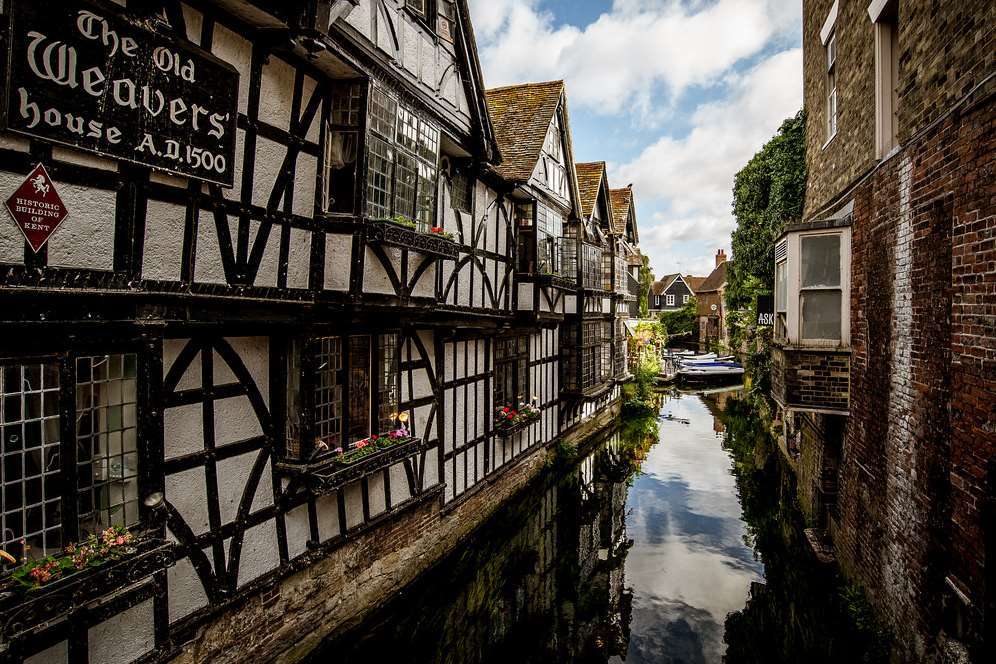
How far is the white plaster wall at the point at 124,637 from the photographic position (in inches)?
172

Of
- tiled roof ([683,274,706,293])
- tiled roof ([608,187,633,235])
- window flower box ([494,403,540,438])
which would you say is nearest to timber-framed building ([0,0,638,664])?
window flower box ([494,403,540,438])

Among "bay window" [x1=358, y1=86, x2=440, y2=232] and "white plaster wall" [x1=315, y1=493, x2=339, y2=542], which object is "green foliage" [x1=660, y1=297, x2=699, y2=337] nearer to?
"bay window" [x1=358, y1=86, x2=440, y2=232]

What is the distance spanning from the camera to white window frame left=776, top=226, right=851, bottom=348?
27.2 feet

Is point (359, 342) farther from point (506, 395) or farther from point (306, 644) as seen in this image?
point (506, 395)

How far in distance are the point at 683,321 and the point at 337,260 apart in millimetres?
67211

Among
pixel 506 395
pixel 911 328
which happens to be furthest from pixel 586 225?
pixel 911 328

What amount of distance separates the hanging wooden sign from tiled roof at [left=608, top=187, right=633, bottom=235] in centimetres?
2139

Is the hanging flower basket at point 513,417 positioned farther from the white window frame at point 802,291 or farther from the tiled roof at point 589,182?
the tiled roof at point 589,182

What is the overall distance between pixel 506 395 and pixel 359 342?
639cm

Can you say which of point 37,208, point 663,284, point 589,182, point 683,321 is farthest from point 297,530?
point 663,284

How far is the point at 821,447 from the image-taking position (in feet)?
A: 32.9

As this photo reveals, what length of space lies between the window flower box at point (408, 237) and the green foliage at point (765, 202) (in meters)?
14.3

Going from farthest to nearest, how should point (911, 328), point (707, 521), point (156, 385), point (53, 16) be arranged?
1. point (707, 521)
2. point (911, 328)
3. point (156, 385)
4. point (53, 16)

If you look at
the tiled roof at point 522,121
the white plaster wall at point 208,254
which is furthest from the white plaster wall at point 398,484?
the tiled roof at point 522,121
